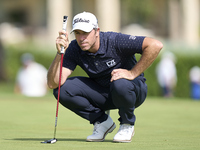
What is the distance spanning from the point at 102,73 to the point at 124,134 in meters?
0.77

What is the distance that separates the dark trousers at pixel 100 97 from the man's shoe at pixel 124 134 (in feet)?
0.19

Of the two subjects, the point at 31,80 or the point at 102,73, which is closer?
the point at 102,73

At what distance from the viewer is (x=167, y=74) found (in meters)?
19.4

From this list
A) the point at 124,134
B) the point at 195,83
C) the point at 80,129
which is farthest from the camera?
the point at 195,83

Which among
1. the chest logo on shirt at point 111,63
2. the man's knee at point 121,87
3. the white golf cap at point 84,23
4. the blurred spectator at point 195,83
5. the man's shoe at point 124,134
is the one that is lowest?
the blurred spectator at point 195,83

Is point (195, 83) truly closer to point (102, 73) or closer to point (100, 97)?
point (100, 97)

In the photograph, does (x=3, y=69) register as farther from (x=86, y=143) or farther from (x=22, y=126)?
(x=86, y=143)

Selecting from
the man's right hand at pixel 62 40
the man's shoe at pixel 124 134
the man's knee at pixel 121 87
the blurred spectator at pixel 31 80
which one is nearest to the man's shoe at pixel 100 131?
the man's shoe at pixel 124 134

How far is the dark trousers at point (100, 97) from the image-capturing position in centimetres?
624

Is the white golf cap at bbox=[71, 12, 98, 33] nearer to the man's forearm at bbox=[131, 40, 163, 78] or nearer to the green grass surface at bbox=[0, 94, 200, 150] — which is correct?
the man's forearm at bbox=[131, 40, 163, 78]

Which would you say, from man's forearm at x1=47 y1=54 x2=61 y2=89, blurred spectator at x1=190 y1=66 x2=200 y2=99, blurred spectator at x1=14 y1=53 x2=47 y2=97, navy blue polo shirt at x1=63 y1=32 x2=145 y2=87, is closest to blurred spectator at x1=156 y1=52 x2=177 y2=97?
blurred spectator at x1=190 y1=66 x2=200 y2=99

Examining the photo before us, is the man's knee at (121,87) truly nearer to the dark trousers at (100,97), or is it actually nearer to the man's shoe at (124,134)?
the dark trousers at (100,97)

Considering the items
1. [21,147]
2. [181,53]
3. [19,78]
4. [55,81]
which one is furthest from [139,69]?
[181,53]

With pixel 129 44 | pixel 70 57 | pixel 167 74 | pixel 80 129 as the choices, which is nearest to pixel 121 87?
pixel 129 44
